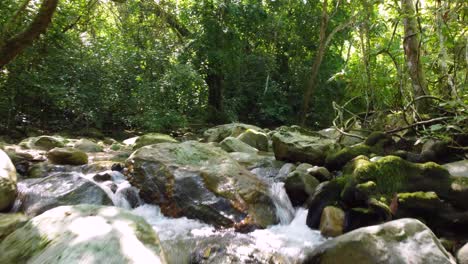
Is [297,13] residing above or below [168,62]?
above

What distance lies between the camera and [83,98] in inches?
366

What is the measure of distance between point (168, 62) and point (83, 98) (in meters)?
2.63

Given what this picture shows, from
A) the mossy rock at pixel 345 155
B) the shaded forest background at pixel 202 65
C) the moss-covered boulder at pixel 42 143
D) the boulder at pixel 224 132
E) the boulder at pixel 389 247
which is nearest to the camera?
the boulder at pixel 389 247

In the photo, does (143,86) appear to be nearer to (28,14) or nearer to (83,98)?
(83,98)

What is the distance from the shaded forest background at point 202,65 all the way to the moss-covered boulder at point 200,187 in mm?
2493

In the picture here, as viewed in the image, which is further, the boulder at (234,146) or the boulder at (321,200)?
the boulder at (234,146)

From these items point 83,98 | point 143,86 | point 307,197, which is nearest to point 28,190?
point 307,197

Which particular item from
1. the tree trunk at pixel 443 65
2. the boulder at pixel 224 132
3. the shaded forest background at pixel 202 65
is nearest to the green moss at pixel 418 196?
the tree trunk at pixel 443 65

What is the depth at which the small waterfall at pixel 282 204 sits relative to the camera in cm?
433

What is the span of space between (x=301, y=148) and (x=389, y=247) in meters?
3.24

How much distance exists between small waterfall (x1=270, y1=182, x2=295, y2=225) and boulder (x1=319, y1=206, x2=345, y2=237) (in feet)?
1.70

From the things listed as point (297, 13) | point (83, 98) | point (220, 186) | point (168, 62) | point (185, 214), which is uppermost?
point (297, 13)

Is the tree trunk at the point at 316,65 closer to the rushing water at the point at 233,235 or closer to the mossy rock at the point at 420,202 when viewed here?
the rushing water at the point at 233,235

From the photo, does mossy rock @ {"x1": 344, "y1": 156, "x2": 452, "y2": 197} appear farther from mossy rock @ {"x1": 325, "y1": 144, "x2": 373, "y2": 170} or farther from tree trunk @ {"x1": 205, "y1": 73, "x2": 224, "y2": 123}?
tree trunk @ {"x1": 205, "y1": 73, "x2": 224, "y2": 123}
